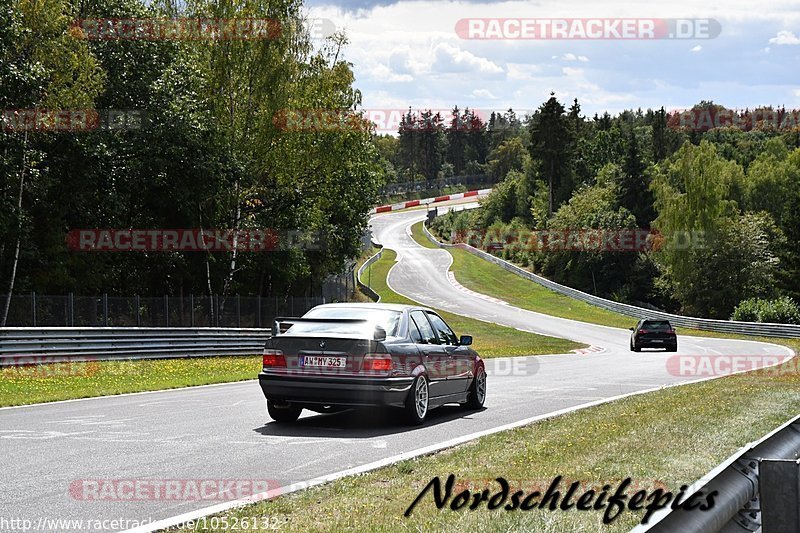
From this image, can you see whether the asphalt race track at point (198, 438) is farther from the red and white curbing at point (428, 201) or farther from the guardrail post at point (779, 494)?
the red and white curbing at point (428, 201)

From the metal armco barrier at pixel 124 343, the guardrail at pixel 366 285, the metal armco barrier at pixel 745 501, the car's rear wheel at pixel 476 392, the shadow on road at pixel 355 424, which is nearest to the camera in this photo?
the metal armco barrier at pixel 745 501

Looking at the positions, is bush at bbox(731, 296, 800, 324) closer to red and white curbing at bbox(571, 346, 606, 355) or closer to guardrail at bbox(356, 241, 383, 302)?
red and white curbing at bbox(571, 346, 606, 355)

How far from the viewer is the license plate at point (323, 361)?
12172 mm

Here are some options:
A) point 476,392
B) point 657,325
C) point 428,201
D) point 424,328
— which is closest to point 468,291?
point 657,325

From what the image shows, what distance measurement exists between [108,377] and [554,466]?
15684 millimetres

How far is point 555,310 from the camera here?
240 ft

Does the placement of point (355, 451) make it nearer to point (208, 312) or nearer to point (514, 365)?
point (514, 365)

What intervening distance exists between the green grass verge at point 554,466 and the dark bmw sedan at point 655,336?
26401 millimetres

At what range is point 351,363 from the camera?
1213 centimetres

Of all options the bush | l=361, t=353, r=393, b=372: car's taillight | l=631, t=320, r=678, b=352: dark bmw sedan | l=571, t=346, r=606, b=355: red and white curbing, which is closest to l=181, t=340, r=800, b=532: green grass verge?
l=361, t=353, r=393, b=372: car's taillight

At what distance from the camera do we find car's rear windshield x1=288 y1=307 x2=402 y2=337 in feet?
41.0

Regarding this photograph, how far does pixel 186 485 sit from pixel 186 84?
1194 inches

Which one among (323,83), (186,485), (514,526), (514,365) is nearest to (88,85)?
(323,83)

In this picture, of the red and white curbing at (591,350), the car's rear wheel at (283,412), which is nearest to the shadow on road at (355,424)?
the car's rear wheel at (283,412)
